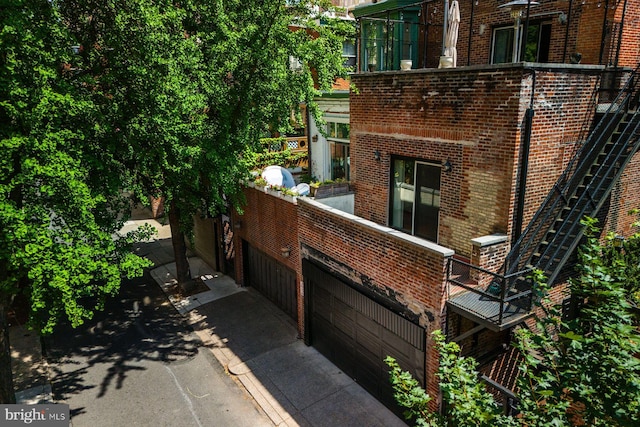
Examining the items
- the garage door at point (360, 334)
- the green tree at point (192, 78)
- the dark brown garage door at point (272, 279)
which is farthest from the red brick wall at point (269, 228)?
the green tree at point (192, 78)

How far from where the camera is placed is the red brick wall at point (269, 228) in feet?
43.4

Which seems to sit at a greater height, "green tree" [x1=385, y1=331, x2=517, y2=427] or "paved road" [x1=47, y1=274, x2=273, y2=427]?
"green tree" [x1=385, y1=331, x2=517, y2=427]

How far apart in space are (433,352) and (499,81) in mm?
5362

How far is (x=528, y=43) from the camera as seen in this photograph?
11773 millimetres

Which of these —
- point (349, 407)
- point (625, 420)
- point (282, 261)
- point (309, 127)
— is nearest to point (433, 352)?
point (349, 407)

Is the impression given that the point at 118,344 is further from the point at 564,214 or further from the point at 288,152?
the point at 564,214

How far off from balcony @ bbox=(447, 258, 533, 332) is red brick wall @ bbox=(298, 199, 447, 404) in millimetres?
341

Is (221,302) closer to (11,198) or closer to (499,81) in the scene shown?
(11,198)

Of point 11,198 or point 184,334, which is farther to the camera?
point 184,334

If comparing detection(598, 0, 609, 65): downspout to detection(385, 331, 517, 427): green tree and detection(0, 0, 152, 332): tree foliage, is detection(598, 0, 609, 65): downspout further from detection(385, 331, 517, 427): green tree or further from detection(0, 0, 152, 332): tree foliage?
detection(0, 0, 152, 332): tree foliage

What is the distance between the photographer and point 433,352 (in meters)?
8.85

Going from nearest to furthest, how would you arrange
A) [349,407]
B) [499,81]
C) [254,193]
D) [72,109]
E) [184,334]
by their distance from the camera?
[499,81], [72,109], [349,407], [184,334], [254,193]

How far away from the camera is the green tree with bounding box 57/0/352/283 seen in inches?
422

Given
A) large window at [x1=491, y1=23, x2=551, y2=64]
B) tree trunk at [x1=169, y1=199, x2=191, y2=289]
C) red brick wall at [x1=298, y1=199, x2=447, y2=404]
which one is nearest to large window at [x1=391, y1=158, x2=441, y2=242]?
red brick wall at [x1=298, y1=199, x2=447, y2=404]
